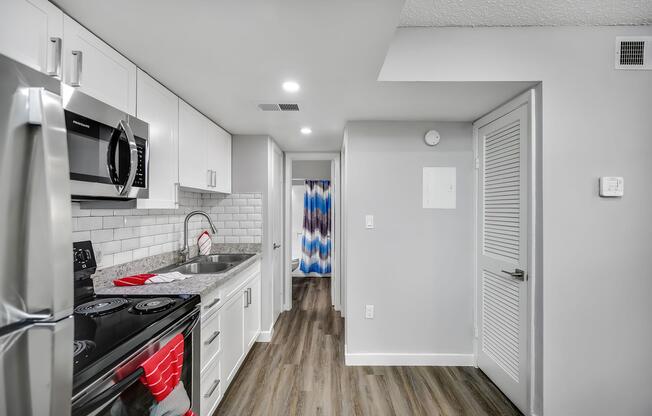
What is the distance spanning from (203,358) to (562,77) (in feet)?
9.08

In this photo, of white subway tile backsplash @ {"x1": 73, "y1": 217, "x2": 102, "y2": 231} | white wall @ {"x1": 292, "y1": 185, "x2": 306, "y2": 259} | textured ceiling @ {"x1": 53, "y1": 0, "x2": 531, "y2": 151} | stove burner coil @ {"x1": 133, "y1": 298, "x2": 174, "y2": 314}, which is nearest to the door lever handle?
textured ceiling @ {"x1": 53, "y1": 0, "x2": 531, "y2": 151}

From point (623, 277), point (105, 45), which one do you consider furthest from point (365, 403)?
point (105, 45)

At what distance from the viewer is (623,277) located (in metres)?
1.86

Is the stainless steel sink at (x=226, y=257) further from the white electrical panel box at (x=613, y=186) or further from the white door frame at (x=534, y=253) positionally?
the white electrical panel box at (x=613, y=186)

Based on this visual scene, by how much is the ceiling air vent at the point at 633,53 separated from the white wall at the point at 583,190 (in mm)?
46

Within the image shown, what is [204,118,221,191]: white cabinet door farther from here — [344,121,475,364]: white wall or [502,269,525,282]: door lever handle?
[502,269,525,282]: door lever handle

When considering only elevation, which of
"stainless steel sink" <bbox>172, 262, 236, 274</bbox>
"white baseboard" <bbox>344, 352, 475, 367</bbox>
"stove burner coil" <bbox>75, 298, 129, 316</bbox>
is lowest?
"white baseboard" <bbox>344, 352, 475, 367</bbox>

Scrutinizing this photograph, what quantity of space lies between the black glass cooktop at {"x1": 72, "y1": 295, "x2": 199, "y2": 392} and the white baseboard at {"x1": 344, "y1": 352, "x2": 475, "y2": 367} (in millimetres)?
1673

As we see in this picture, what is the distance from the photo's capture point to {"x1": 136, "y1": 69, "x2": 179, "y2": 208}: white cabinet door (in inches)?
69.8

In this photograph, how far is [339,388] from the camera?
236cm

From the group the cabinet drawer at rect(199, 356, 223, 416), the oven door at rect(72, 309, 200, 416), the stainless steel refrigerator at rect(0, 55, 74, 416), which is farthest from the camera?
the cabinet drawer at rect(199, 356, 223, 416)

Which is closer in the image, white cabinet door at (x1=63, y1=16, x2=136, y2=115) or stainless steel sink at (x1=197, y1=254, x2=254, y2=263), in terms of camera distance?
white cabinet door at (x1=63, y1=16, x2=136, y2=115)

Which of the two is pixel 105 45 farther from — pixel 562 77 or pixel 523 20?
pixel 562 77

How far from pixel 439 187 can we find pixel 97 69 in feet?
8.24
